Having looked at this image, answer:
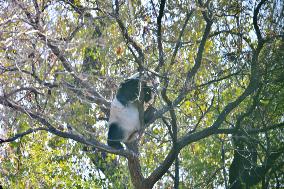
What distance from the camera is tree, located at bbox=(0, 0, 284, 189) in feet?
20.1

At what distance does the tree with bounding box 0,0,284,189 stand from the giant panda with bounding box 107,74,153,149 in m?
0.14

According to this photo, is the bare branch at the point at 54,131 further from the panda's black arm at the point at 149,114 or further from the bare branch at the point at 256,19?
the bare branch at the point at 256,19

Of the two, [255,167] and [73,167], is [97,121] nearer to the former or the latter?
[73,167]

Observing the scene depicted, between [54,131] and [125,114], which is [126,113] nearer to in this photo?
[125,114]

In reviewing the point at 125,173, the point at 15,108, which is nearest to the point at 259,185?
the point at 125,173

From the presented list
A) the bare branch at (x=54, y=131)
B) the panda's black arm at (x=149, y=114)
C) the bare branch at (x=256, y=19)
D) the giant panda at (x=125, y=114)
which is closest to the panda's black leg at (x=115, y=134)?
the giant panda at (x=125, y=114)

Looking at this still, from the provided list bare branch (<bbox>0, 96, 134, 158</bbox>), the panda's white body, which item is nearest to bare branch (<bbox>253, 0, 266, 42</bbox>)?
the panda's white body

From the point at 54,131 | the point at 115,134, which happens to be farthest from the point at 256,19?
the point at 54,131

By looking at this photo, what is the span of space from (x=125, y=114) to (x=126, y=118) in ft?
0.21

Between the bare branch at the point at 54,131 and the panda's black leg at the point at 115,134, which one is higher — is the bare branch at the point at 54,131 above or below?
below

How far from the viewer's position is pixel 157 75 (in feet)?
19.0

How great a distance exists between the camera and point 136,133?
7.05 meters

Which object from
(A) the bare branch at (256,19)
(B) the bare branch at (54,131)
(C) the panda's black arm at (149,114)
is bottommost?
(B) the bare branch at (54,131)

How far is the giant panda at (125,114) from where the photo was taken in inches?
276
